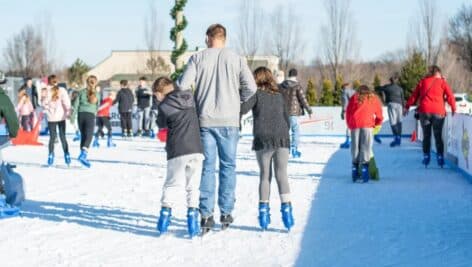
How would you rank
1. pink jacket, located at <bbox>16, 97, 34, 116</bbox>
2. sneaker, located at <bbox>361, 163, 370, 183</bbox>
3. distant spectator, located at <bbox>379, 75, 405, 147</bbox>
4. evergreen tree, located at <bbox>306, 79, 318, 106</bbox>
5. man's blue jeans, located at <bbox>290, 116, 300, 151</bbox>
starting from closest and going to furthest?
sneaker, located at <bbox>361, 163, 370, 183</bbox> < man's blue jeans, located at <bbox>290, 116, 300, 151</bbox> < distant spectator, located at <bbox>379, 75, 405, 147</bbox> < pink jacket, located at <bbox>16, 97, 34, 116</bbox> < evergreen tree, located at <bbox>306, 79, 318, 106</bbox>

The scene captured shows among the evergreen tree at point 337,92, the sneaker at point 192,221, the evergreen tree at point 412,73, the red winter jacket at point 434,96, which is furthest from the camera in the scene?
the evergreen tree at point 412,73

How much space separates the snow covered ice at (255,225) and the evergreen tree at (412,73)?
84.1 feet

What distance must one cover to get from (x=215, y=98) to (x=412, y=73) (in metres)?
32.6

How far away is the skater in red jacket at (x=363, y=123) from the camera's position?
11.4 metres

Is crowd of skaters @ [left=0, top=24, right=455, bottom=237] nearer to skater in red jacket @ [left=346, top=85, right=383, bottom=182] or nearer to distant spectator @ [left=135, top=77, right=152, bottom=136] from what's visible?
skater in red jacket @ [left=346, top=85, right=383, bottom=182]

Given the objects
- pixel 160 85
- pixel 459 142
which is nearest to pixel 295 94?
pixel 459 142

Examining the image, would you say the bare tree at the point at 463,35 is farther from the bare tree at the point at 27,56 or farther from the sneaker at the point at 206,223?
the sneaker at the point at 206,223

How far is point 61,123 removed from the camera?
13844mm

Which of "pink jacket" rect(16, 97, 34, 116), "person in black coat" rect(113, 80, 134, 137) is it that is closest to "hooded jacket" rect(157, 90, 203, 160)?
"pink jacket" rect(16, 97, 34, 116)

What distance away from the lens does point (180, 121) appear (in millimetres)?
6926

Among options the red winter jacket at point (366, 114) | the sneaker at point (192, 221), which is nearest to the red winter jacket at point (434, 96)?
the red winter jacket at point (366, 114)

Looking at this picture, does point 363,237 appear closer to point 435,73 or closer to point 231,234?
point 231,234

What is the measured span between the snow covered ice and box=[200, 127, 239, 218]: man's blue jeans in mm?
305

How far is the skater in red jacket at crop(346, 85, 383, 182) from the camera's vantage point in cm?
1140
